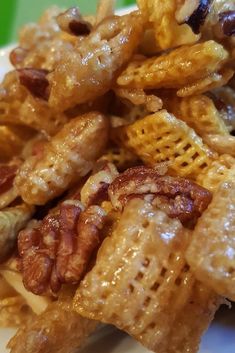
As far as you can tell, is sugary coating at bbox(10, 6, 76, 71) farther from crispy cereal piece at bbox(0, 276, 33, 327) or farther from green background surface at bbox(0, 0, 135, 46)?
green background surface at bbox(0, 0, 135, 46)

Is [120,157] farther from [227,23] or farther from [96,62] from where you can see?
[227,23]

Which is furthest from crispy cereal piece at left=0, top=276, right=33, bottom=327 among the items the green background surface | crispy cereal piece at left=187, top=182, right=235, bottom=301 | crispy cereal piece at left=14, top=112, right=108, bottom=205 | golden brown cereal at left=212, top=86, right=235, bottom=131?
the green background surface

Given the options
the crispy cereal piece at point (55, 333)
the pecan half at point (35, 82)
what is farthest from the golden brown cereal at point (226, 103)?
the crispy cereal piece at point (55, 333)

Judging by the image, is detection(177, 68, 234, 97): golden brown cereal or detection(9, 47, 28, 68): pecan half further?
detection(9, 47, 28, 68): pecan half

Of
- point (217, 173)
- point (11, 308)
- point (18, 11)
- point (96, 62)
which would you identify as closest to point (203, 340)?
point (217, 173)

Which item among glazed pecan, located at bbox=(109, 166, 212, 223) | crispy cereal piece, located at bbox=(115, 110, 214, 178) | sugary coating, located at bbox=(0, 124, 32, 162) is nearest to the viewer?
glazed pecan, located at bbox=(109, 166, 212, 223)
